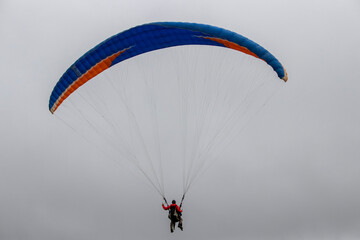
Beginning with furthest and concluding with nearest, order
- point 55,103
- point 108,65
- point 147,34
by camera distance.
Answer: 1. point 55,103
2. point 108,65
3. point 147,34

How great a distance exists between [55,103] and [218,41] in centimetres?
891

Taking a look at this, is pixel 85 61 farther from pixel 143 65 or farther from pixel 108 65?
pixel 143 65

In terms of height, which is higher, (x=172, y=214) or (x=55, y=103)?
(x=55, y=103)

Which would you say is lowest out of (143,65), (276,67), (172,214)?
(172,214)

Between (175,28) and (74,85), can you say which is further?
(74,85)

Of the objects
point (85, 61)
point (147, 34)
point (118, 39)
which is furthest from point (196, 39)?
point (85, 61)

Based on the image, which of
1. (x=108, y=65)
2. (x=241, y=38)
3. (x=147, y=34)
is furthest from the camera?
(x=108, y=65)

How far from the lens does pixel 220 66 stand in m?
18.3

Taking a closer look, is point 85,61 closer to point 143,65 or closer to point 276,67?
Result: point 143,65

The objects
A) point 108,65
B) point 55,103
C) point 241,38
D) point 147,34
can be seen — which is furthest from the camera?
point 55,103

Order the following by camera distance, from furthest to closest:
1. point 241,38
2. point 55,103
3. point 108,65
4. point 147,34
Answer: point 55,103 < point 108,65 < point 147,34 < point 241,38

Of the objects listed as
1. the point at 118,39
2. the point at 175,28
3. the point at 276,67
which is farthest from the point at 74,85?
the point at 276,67

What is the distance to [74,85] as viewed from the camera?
19.5 metres

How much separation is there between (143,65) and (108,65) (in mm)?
1833
